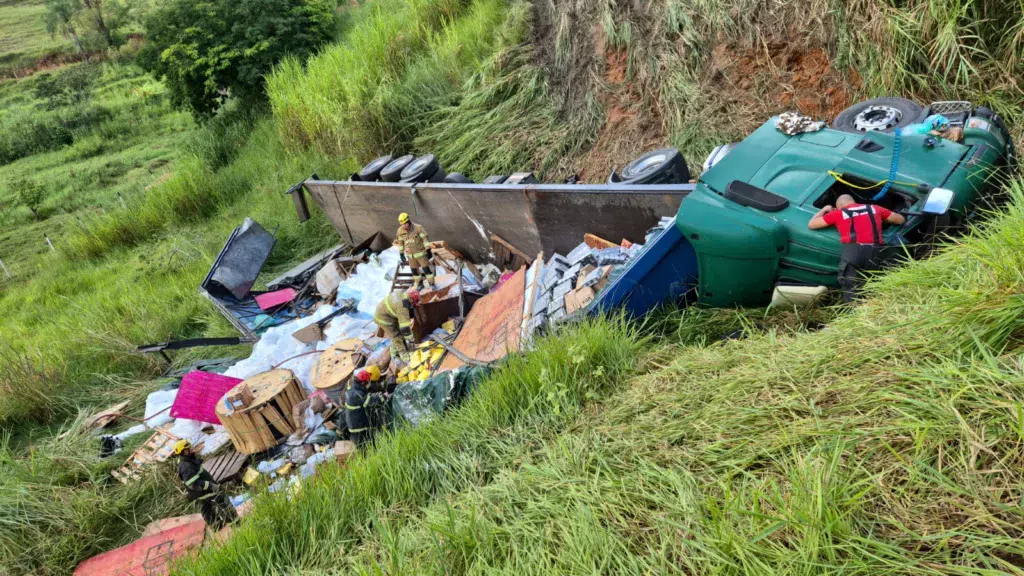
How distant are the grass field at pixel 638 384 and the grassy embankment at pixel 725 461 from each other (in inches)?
0.4

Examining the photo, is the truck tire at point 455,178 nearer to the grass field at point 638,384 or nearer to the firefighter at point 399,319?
the grass field at point 638,384

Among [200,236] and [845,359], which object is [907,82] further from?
[200,236]

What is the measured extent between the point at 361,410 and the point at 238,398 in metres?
1.46

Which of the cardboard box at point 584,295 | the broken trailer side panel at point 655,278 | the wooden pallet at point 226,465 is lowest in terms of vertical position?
the wooden pallet at point 226,465

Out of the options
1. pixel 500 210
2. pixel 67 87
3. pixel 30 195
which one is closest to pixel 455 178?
pixel 500 210

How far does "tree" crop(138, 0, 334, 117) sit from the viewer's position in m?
15.9

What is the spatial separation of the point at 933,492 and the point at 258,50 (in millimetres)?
17385

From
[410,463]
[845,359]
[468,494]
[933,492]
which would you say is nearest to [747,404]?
[845,359]

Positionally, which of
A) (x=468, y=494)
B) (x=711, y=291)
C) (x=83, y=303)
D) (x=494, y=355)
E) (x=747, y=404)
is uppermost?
(x=747, y=404)

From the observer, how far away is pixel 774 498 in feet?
6.73

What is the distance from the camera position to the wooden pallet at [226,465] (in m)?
5.61

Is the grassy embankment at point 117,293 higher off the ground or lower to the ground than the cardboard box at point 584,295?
lower

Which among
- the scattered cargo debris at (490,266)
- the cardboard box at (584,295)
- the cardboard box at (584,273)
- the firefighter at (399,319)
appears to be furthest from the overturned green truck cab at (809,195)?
the firefighter at (399,319)

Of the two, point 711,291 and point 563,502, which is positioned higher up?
point 563,502
